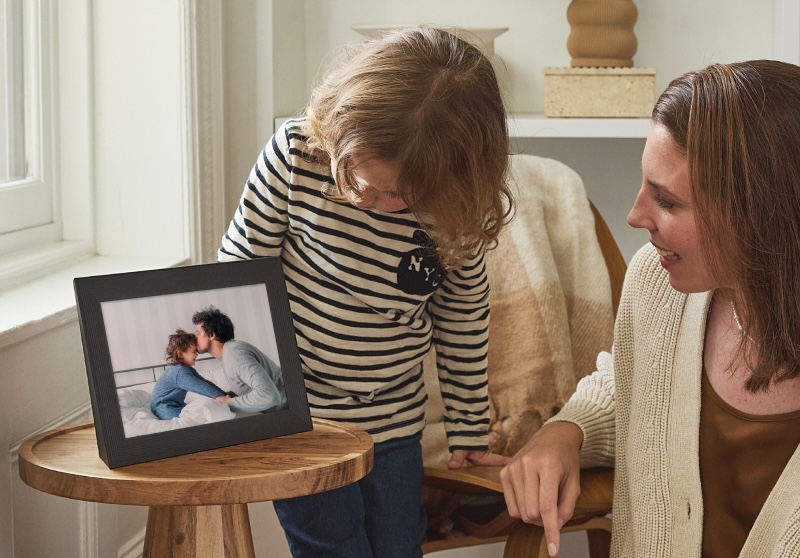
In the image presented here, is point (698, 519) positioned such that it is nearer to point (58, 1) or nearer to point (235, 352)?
point (235, 352)

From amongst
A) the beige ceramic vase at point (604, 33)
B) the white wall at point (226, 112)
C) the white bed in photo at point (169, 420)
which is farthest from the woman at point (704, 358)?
the beige ceramic vase at point (604, 33)

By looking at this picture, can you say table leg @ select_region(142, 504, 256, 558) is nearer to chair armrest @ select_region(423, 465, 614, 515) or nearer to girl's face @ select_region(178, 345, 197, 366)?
girl's face @ select_region(178, 345, 197, 366)

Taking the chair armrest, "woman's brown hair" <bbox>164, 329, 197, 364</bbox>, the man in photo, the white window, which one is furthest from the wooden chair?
the white window

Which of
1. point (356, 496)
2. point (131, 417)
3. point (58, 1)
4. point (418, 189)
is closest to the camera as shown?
point (131, 417)

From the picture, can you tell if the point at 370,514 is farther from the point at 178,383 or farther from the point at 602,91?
the point at 602,91

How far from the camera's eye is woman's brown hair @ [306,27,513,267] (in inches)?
44.3

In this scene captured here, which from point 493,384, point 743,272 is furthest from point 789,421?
point 493,384

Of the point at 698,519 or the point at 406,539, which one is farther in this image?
the point at 406,539

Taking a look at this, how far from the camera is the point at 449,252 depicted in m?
1.31

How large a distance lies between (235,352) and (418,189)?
29cm

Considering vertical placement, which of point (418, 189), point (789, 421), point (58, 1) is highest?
point (58, 1)

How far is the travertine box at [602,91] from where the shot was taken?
6.50 ft

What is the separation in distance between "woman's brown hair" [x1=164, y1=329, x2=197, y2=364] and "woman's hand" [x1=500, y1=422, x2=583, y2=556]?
44 cm

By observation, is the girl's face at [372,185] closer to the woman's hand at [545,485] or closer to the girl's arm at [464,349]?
the girl's arm at [464,349]
